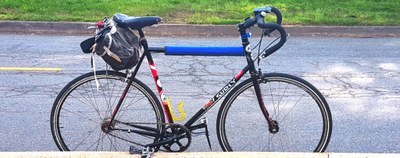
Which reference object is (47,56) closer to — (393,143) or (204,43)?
(204,43)

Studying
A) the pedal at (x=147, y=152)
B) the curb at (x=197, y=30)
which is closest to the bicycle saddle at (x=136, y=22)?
the pedal at (x=147, y=152)

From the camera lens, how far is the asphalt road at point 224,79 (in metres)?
4.89

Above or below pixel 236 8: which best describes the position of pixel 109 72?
above

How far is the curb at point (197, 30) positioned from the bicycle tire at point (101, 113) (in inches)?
237

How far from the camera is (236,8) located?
12.9 meters

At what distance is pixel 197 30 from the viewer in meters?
10.8

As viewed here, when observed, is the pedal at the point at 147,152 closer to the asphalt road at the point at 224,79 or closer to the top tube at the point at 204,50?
the top tube at the point at 204,50

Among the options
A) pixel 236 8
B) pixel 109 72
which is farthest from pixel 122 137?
pixel 236 8

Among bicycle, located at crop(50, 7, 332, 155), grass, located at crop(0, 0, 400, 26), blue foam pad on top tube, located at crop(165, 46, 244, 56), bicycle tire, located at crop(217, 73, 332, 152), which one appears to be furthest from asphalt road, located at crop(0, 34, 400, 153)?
grass, located at crop(0, 0, 400, 26)

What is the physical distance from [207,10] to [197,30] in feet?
6.03

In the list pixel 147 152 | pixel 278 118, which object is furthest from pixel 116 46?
pixel 278 118

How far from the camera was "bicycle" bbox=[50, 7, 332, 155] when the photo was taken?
3.55 metres

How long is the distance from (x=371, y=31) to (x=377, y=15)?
1315mm

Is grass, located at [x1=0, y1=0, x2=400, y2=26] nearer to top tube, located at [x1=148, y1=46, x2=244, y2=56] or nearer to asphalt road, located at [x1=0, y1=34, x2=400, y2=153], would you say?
asphalt road, located at [x1=0, y1=34, x2=400, y2=153]
